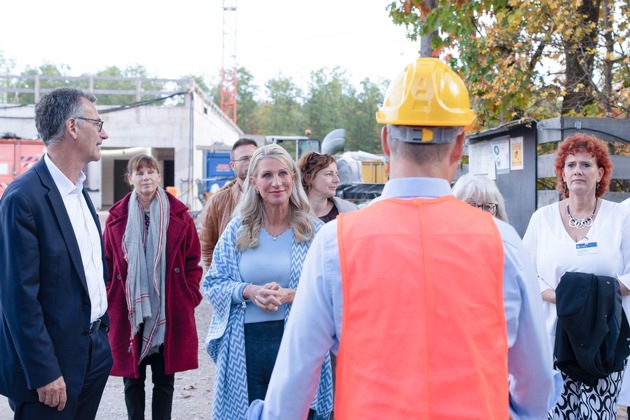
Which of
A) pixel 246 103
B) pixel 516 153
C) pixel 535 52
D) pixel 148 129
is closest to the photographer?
pixel 516 153

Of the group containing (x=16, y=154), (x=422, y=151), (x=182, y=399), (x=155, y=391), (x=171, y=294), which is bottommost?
(x=182, y=399)

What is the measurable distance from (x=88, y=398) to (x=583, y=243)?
2.87 metres

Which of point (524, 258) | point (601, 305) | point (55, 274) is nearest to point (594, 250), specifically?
point (601, 305)

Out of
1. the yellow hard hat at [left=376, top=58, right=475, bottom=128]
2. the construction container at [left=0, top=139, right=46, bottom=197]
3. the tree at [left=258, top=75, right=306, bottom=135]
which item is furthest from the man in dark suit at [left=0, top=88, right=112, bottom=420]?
the tree at [left=258, top=75, right=306, bottom=135]

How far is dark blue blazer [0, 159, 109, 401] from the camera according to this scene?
2656mm

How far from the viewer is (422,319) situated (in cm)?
156

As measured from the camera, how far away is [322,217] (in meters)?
4.95

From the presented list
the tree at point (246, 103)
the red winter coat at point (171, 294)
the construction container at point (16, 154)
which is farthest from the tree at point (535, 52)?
the tree at point (246, 103)

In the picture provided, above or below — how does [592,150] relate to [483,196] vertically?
above

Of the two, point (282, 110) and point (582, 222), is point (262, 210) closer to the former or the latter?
point (582, 222)

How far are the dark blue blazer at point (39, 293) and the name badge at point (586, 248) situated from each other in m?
2.75

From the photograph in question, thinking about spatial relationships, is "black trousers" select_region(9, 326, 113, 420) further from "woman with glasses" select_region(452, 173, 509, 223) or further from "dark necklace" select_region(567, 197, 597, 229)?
"dark necklace" select_region(567, 197, 597, 229)

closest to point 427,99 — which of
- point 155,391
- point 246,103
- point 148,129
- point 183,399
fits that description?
point 155,391

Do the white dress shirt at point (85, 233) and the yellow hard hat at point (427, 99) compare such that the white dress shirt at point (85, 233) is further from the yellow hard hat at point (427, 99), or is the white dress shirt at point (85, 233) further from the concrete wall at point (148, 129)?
the concrete wall at point (148, 129)
